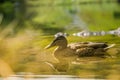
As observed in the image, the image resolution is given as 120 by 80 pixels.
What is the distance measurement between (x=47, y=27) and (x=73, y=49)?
8.6 inches

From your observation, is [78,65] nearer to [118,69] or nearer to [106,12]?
[118,69]

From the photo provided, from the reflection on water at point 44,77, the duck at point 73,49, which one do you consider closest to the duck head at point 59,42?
the duck at point 73,49

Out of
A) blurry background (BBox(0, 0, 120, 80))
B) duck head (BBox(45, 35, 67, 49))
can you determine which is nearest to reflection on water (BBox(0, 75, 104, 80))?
blurry background (BBox(0, 0, 120, 80))

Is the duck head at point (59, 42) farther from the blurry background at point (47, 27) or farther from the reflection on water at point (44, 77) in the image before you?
the reflection on water at point (44, 77)

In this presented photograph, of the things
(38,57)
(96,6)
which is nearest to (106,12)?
(96,6)

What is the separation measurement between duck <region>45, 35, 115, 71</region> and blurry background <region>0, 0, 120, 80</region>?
0.03m

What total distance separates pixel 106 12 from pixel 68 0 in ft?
0.83

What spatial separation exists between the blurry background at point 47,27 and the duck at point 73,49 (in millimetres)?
28

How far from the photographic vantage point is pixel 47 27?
6.05ft

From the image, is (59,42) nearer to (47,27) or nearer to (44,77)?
(47,27)

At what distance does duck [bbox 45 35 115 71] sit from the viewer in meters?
1.78

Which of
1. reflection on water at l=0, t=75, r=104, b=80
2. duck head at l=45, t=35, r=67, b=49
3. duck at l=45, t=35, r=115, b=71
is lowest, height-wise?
reflection on water at l=0, t=75, r=104, b=80

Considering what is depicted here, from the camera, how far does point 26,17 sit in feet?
6.17

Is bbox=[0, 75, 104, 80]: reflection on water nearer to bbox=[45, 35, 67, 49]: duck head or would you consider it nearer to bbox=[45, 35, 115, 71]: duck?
bbox=[45, 35, 115, 71]: duck
